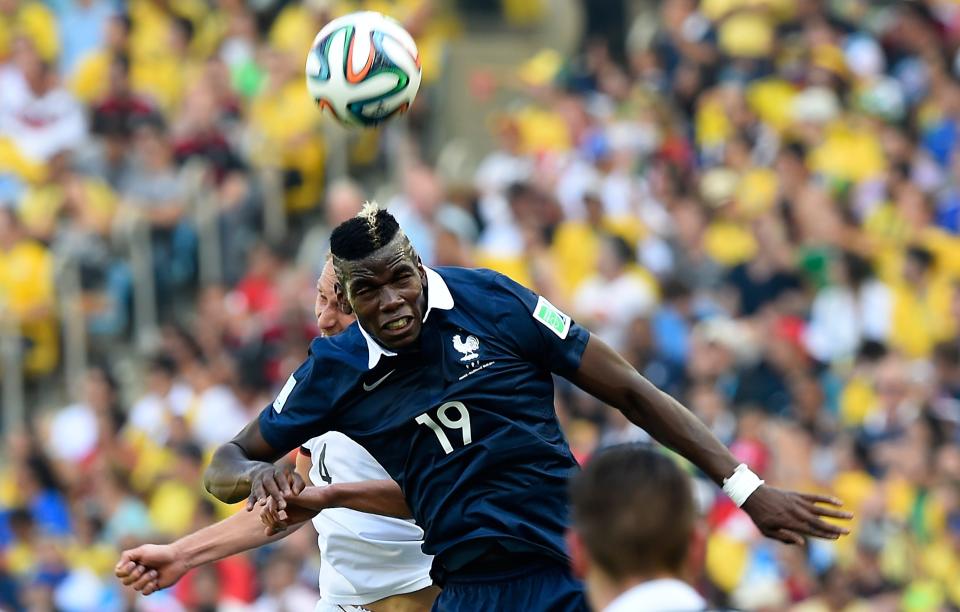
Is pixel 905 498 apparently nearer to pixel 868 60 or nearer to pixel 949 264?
pixel 949 264

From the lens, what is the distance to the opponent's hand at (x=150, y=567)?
19.4 ft

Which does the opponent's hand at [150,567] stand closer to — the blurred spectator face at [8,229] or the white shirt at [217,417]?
the white shirt at [217,417]

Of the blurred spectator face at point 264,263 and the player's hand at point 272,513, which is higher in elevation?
the blurred spectator face at point 264,263

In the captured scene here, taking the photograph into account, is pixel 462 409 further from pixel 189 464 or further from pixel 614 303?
pixel 189 464

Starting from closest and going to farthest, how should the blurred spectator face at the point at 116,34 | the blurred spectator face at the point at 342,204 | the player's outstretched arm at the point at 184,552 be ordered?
the player's outstretched arm at the point at 184,552, the blurred spectator face at the point at 342,204, the blurred spectator face at the point at 116,34

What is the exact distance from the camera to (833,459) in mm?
10828

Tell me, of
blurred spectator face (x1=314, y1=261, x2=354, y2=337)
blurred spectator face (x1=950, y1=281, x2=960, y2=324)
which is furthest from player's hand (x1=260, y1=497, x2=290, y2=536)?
blurred spectator face (x1=950, y1=281, x2=960, y2=324)

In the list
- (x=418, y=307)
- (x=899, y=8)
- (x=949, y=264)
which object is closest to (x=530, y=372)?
(x=418, y=307)

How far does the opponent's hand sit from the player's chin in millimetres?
1044

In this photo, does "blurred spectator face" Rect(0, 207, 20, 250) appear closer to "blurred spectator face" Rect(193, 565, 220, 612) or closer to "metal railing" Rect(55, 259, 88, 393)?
"metal railing" Rect(55, 259, 88, 393)

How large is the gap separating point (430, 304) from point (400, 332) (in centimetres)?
16

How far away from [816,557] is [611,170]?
14.1 feet

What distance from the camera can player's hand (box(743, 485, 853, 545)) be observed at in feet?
18.4

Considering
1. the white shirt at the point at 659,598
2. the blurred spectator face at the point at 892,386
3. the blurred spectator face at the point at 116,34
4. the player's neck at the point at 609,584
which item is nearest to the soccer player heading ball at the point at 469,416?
the player's neck at the point at 609,584
